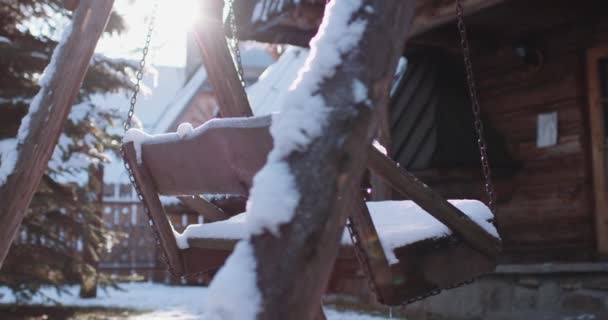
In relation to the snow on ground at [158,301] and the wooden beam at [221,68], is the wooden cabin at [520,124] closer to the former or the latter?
the snow on ground at [158,301]

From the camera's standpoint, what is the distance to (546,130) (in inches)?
264

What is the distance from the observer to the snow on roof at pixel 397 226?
2.38 meters

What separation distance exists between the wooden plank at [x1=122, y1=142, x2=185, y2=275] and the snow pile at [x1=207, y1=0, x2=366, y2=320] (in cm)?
128

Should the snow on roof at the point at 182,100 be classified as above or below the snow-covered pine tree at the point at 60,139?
above

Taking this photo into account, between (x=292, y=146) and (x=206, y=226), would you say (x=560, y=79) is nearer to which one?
(x=206, y=226)

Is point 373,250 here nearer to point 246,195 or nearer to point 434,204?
point 434,204

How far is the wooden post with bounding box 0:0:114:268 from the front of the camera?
12.4 feet

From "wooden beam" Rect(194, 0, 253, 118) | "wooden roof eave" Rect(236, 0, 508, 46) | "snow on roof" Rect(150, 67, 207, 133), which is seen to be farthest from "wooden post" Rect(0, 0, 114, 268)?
"snow on roof" Rect(150, 67, 207, 133)

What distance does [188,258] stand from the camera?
10.4 ft

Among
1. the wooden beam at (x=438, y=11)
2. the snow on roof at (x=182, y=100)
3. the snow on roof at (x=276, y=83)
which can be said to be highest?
the snow on roof at (x=182, y=100)

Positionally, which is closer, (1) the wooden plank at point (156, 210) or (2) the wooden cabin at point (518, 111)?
(1) the wooden plank at point (156, 210)

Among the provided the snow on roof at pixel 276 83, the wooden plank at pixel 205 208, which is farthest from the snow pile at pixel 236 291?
the snow on roof at pixel 276 83

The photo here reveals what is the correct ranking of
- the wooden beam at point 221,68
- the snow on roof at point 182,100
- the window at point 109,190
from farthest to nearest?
the snow on roof at point 182,100
the window at point 109,190
the wooden beam at point 221,68

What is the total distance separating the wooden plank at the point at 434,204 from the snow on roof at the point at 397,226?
0.04m
